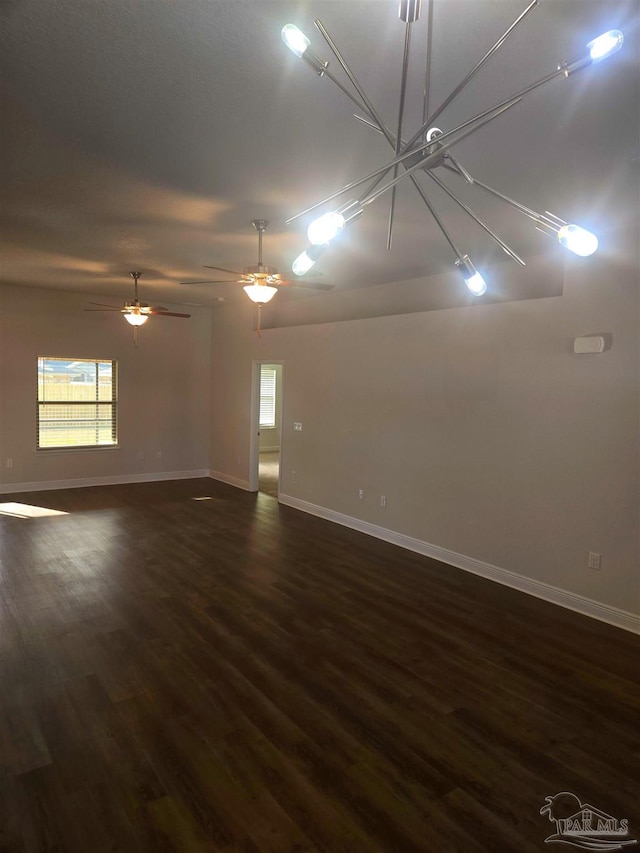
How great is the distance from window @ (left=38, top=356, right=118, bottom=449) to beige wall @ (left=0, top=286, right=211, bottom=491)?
5.6 inches

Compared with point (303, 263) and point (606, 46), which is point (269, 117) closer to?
point (303, 263)

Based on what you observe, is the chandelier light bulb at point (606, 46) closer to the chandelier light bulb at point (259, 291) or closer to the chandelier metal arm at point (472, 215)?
the chandelier metal arm at point (472, 215)

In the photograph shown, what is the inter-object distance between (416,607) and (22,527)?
15.4 feet

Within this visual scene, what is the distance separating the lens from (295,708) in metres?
2.94

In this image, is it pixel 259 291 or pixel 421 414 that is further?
pixel 421 414

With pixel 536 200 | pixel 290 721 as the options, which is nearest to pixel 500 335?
pixel 536 200

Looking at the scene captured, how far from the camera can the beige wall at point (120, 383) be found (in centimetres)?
778

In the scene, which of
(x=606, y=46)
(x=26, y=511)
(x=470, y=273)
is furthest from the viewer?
(x=26, y=511)

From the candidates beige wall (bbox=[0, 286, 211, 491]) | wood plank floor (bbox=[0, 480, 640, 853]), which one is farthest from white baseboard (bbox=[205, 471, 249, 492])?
wood plank floor (bbox=[0, 480, 640, 853])

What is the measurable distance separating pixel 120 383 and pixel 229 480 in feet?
7.97

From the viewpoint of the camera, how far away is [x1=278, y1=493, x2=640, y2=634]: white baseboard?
4.05 m

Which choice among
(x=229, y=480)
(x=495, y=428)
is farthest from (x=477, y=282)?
(x=229, y=480)

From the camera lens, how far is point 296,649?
359 centimetres

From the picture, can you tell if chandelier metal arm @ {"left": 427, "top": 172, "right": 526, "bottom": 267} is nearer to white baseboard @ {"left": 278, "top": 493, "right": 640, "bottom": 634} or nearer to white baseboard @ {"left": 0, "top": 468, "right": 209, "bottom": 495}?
white baseboard @ {"left": 278, "top": 493, "right": 640, "bottom": 634}
